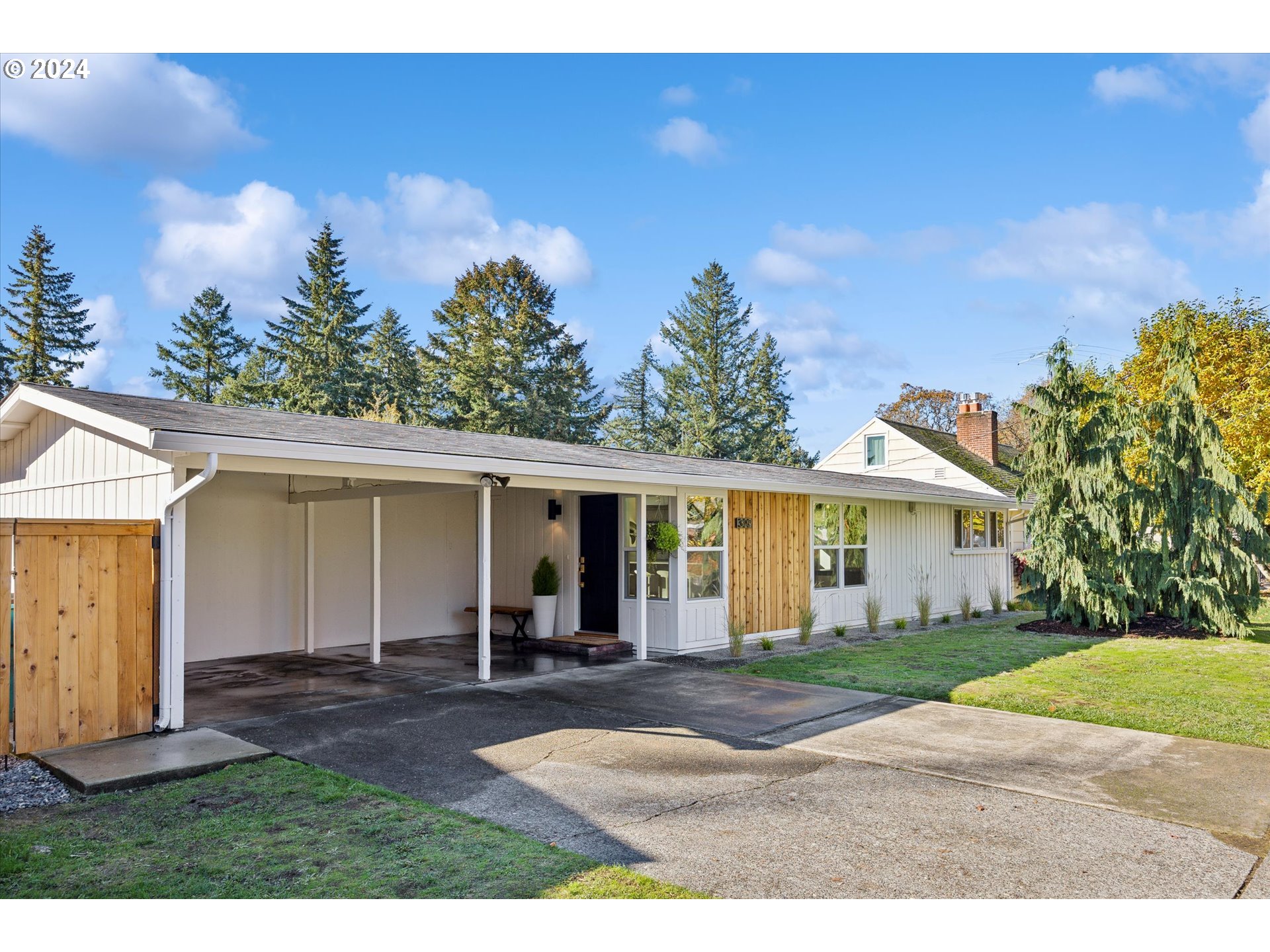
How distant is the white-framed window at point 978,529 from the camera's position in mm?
16797

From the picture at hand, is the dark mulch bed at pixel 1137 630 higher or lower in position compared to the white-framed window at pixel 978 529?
lower

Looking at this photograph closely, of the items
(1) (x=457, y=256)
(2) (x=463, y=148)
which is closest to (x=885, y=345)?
(1) (x=457, y=256)

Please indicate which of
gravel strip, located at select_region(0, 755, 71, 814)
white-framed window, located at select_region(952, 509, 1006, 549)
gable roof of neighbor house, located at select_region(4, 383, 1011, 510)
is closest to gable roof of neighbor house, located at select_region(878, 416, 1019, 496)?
white-framed window, located at select_region(952, 509, 1006, 549)

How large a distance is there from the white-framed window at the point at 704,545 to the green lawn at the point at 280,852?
6.48 m

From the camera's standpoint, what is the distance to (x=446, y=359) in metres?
36.0

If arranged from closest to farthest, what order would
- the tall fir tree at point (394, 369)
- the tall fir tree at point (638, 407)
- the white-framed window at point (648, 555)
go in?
the white-framed window at point (648, 555) < the tall fir tree at point (394, 369) < the tall fir tree at point (638, 407)

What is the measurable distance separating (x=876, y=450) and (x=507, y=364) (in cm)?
1597

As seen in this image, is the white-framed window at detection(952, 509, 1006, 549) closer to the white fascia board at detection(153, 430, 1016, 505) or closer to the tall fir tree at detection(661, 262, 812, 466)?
the white fascia board at detection(153, 430, 1016, 505)

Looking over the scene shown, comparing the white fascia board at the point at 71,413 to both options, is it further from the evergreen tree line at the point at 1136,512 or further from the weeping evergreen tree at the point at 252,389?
the weeping evergreen tree at the point at 252,389

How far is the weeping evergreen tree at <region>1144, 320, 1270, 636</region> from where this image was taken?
40.5 ft

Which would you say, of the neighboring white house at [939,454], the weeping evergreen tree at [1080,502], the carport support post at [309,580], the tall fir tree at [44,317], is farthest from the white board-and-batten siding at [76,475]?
the tall fir tree at [44,317]

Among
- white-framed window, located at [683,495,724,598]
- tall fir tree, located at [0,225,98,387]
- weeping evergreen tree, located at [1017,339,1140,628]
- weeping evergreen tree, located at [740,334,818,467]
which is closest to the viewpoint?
white-framed window, located at [683,495,724,598]

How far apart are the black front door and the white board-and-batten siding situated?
18.8ft
